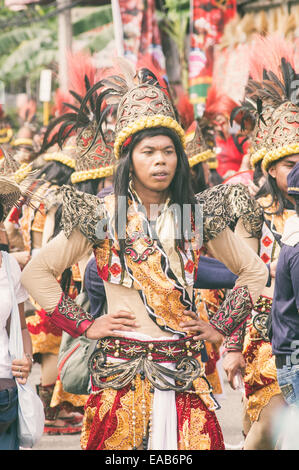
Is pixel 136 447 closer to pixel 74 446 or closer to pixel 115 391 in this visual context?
pixel 115 391

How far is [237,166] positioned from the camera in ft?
34.1

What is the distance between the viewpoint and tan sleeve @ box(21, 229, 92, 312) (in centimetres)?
402

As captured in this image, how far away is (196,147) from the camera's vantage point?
25.0 ft

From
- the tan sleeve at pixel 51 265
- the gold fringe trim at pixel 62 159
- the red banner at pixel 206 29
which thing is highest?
the red banner at pixel 206 29

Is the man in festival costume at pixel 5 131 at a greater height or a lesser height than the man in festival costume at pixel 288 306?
greater

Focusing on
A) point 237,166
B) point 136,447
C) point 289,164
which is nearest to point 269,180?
point 289,164

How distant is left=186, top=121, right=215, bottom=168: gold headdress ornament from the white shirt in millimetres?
3550

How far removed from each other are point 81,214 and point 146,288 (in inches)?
18.4

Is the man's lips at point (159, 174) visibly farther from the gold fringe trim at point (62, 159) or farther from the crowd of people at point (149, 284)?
the gold fringe trim at point (62, 159)

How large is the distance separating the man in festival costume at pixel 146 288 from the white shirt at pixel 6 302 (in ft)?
0.46

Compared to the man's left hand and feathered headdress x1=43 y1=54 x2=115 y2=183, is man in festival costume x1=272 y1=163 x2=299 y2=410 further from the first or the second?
feathered headdress x1=43 y1=54 x2=115 y2=183

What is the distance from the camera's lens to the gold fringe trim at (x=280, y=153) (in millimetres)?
5309

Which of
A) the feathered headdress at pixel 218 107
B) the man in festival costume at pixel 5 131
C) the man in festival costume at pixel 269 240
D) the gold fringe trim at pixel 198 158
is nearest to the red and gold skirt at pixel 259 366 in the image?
the man in festival costume at pixel 269 240

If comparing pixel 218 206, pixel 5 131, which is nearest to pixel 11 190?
pixel 218 206
